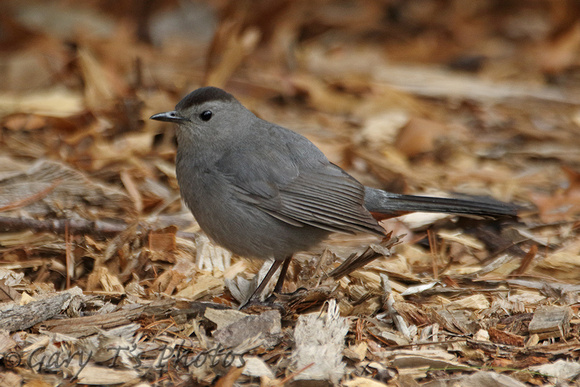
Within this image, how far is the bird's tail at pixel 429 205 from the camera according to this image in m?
4.73

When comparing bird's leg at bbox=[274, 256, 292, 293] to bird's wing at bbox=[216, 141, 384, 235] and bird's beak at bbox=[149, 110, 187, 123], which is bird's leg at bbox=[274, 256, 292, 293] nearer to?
bird's wing at bbox=[216, 141, 384, 235]

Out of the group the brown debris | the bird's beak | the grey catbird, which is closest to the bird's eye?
the grey catbird

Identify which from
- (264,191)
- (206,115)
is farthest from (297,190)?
(206,115)

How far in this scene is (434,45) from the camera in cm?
908

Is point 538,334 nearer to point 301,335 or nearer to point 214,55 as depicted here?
point 301,335

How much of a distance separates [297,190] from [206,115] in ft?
3.01

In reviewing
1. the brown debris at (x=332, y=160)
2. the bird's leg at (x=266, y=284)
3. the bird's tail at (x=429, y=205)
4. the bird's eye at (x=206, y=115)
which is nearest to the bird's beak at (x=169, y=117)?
the bird's eye at (x=206, y=115)

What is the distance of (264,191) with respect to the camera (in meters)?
4.44

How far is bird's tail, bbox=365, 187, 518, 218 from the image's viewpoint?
186 inches

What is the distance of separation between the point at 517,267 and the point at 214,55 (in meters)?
4.06

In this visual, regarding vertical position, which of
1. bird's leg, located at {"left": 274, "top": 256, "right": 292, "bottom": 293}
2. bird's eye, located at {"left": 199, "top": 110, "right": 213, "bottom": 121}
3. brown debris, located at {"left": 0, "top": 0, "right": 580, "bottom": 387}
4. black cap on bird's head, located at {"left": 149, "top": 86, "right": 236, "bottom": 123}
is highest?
black cap on bird's head, located at {"left": 149, "top": 86, "right": 236, "bottom": 123}

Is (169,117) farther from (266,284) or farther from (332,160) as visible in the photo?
(332,160)

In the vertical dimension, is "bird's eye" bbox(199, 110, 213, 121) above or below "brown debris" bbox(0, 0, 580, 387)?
above

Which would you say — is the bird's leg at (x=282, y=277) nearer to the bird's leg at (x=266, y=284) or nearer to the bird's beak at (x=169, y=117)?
the bird's leg at (x=266, y=284)
